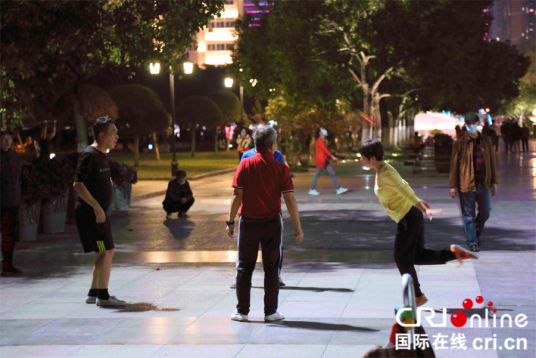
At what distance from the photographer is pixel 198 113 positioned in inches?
2341

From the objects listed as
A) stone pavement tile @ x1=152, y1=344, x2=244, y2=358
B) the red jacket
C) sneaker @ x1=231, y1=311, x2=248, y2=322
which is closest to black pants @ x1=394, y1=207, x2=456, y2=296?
sneaker @ x1=231, y1=311, x2=248, y2=322

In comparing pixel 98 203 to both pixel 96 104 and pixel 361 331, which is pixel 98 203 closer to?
pixel 361 331

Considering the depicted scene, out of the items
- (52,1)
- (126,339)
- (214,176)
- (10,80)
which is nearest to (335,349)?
(126,339)

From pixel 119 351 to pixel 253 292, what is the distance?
2.86 metres

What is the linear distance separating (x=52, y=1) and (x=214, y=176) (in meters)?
19.3

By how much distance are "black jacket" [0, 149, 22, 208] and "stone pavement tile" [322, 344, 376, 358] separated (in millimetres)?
5710

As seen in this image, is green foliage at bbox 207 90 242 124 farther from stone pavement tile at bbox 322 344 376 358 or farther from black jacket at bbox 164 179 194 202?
stone pavement tile at bbox 322 344 376 358

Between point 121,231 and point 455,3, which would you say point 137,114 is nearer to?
point 455,3

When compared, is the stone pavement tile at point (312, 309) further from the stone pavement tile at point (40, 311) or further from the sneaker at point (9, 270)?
the sneaker at point (9, 270)

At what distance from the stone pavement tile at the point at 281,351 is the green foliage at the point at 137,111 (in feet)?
127

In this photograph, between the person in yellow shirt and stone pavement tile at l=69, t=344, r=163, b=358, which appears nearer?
stone pavement tile at l=69, t=344, r=163, b=358

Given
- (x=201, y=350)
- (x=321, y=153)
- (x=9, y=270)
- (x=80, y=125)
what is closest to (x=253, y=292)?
(x=201, y=350)

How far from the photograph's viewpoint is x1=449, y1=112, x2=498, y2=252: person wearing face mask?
12.3 meters

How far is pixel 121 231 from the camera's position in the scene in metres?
16.4
